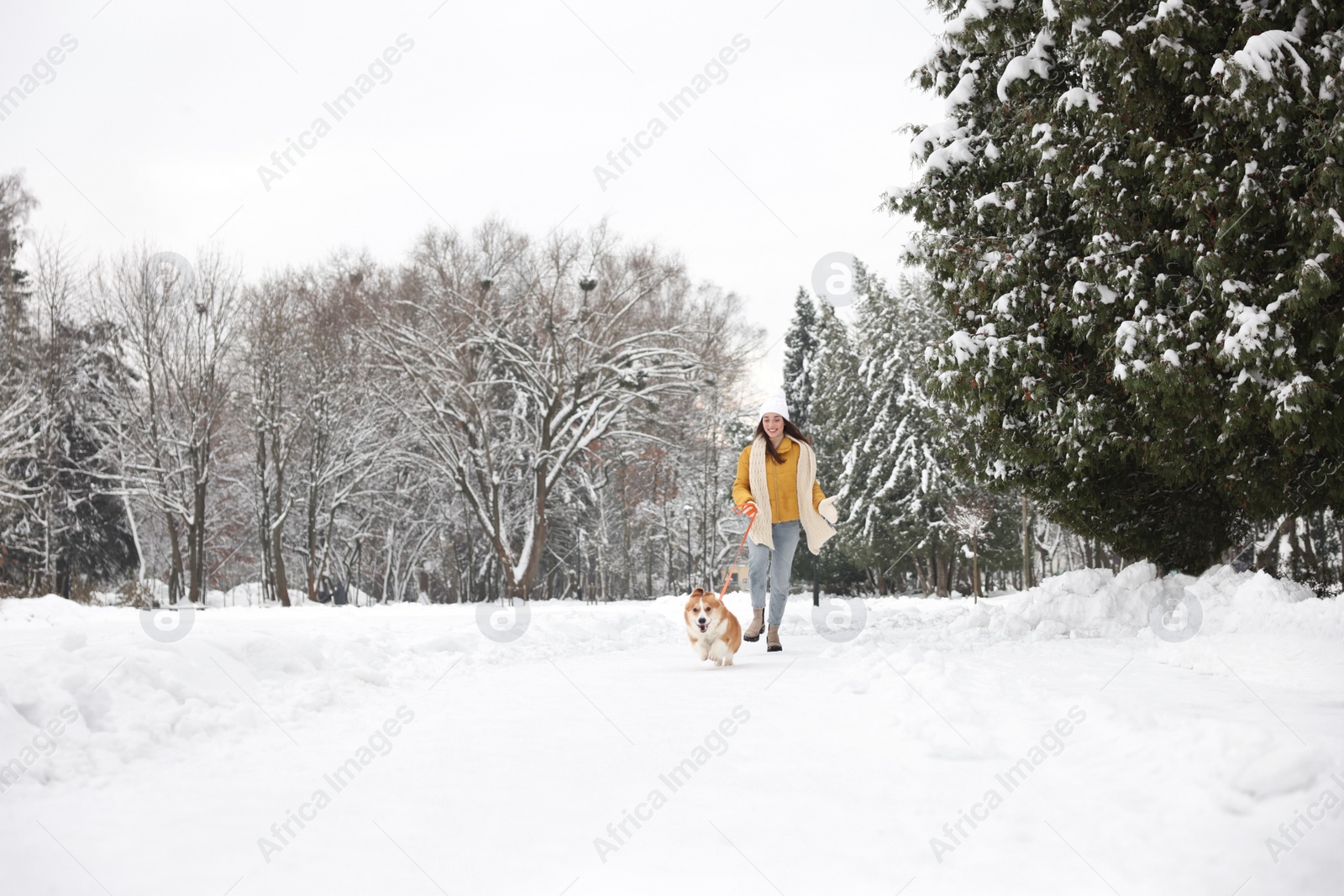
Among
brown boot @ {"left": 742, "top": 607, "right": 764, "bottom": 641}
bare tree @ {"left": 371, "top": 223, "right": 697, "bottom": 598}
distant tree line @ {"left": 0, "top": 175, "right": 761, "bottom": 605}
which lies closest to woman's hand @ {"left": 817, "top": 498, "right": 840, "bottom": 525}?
brown boot @ {"left": 742, "top": 607, "right": 764, "bottom": 641}

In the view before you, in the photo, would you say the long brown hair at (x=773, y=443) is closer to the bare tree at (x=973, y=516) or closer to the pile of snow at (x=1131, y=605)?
the pile of snow at (x=1131, y=605)

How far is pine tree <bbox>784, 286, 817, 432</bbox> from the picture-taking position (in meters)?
43.1

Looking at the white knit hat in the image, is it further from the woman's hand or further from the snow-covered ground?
the snow-covered ground

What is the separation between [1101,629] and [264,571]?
26582 mm

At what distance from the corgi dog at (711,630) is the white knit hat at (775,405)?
196cm

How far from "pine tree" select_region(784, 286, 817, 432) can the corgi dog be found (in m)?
36.1

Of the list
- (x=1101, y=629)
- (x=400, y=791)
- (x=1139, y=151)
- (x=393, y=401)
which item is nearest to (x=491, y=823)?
(x=400, y=791)

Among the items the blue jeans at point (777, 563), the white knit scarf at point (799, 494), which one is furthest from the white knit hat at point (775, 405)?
the blue jeans at point (777, 563)

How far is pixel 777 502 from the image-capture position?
7.93m

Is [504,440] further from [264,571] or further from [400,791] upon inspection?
[400,791]

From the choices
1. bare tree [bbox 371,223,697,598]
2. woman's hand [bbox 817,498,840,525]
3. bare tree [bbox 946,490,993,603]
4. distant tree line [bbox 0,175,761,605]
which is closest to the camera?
woman's hand [bbox 817,498,840,525]

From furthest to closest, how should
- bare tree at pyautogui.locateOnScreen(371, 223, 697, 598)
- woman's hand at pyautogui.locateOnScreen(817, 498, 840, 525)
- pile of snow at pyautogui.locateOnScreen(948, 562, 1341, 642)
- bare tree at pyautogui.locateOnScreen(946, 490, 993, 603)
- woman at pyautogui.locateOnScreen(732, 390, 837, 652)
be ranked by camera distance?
bare tree at pyautogui.locateOnScreen(946, 490, 993, 603), bare tree at pyautogui.locateOnScreen(371, 223, 697, 598), woman at pyautogui.locateOnScreen(732, 390, 837, 652), woman's hand at pyautogui.locateOnScreen(817, 498, 840, 525), pile of snow at pyautogui.locateOnScreen(948, 562, 1341, 642)

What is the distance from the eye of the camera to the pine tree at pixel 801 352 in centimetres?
4309

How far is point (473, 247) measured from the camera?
31.4 meters
